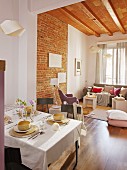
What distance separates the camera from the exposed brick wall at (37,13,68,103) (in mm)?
4883

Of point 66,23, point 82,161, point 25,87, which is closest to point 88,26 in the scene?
point 66,23

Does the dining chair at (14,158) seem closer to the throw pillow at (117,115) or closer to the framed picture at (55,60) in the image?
the throw pillow at (117,115)

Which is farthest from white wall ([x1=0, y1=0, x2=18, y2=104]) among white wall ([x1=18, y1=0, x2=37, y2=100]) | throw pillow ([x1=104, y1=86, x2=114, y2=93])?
throw pillow ([x1=104, y1=86, x2=114, y2=93])

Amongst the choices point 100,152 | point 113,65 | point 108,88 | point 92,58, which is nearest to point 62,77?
point 108,88

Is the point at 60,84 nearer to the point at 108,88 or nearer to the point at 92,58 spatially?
the point at 108,88

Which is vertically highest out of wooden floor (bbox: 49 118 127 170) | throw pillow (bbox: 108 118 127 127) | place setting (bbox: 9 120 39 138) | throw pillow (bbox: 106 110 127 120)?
place setting (bbox: 9 120 39 138)

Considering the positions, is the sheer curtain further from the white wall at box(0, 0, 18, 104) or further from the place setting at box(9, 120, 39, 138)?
the place setting at box(9, 120, 39, 138)

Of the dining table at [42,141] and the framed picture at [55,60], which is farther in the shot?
the framed picture at [55,60]

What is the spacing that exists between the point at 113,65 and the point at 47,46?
400 cm

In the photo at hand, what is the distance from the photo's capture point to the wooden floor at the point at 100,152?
240 centimetres

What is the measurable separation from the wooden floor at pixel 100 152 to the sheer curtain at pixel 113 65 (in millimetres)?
4204

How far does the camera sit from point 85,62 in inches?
325

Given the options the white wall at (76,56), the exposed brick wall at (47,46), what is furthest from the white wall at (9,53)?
the white wall at (76,56)

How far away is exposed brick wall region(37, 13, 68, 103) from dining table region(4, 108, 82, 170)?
121 inches
